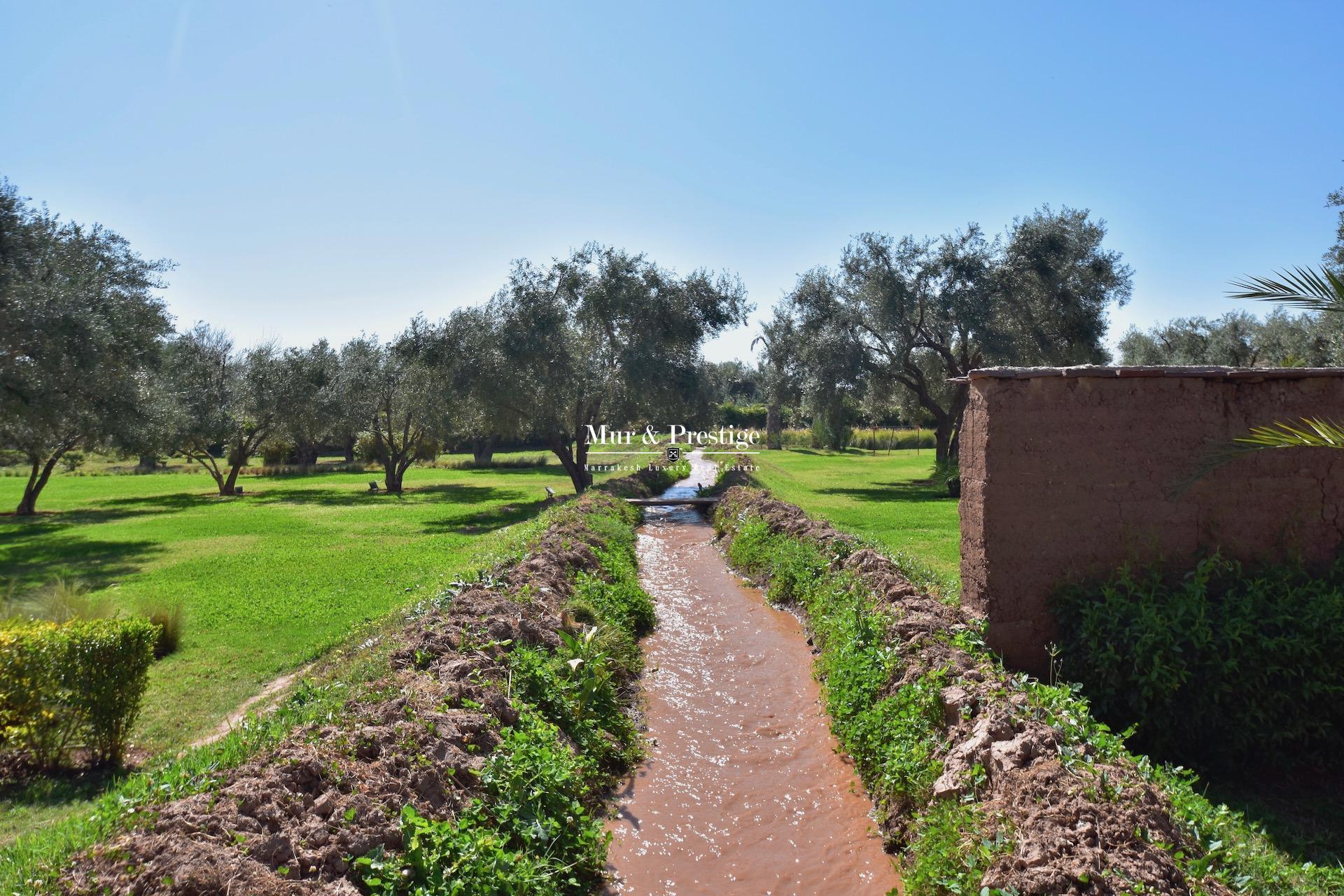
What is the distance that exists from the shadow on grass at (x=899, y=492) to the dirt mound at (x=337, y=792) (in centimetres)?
2006

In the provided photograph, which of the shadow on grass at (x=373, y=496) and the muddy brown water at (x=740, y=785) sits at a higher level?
the shadow on grass at (x=373, y=496)

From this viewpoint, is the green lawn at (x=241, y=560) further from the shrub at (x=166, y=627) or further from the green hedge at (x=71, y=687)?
the green hedge at (x=71, y=687)

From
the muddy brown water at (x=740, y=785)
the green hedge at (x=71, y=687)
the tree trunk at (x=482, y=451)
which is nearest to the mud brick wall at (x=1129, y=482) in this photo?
the muddy brown water at (x=740, y=785)

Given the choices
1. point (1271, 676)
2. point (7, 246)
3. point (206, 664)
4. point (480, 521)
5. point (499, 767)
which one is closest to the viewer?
point (499, 767)

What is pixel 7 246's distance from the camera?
16.0 m

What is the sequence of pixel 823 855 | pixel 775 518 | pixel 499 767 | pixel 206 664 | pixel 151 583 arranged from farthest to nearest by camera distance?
pixel 775 518 < pixel 151 583 < pixel 206 664 < pixel 823 855 < pixel 499 767

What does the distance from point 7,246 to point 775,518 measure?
1640 centimetres

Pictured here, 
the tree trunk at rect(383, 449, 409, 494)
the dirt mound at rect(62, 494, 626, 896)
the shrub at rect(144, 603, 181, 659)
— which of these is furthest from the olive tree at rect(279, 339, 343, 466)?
the dirt mound at rect(62, 494, 626, 896)

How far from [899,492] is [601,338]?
11.3 meters

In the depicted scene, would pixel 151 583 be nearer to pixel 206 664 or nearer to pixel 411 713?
pixel 206 664

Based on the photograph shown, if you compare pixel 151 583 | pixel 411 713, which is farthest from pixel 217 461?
pixel 411 713

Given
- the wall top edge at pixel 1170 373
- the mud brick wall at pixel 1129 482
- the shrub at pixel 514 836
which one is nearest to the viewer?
the shrub at pixel 514 836

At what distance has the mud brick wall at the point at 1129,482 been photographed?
6.59 m

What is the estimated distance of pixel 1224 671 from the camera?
5.39m
